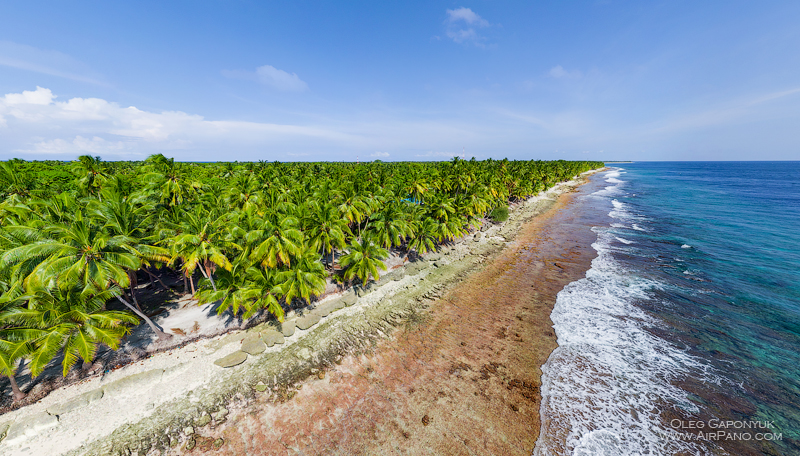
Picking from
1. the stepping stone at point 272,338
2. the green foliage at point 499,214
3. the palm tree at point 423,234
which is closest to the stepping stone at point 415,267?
the palm tree at point 423,234

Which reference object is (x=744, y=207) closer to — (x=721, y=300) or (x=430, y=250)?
(x=721, y=300)

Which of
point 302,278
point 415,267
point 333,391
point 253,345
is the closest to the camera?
point 333,391

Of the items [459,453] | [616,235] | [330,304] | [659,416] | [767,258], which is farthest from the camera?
[616,235]

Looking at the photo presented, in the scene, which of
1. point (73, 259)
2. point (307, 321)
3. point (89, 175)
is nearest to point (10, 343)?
point (73, 259)

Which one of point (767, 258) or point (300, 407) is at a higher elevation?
point (767, 258)

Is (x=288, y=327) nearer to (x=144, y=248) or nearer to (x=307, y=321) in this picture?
(x=307, y=321)

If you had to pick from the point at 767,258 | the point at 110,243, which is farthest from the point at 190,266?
the point at 767,258
